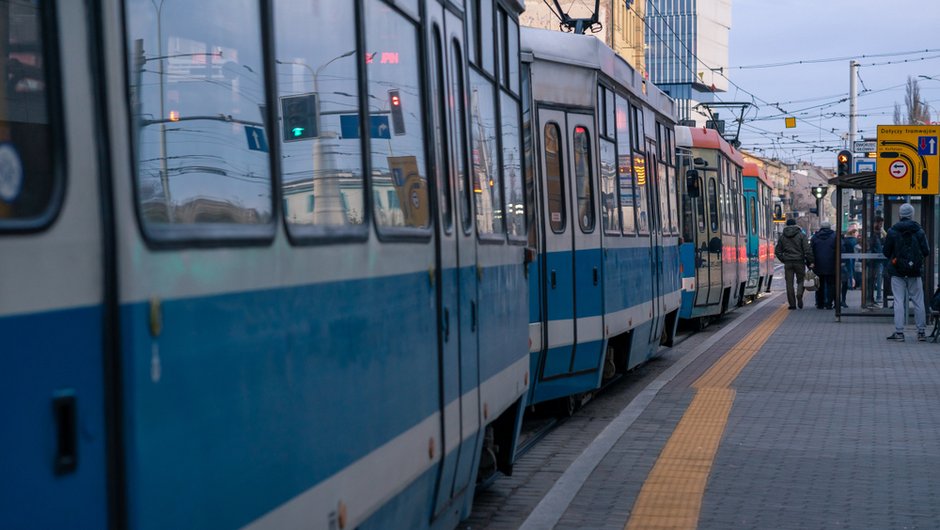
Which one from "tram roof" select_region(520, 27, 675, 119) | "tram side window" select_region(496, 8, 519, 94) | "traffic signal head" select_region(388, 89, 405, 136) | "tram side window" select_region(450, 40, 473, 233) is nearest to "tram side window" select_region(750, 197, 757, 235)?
"tram roof" select_region(520, 27, 675, 119)

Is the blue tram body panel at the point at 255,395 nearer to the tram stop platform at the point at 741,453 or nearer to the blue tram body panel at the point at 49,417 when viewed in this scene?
the blue tram body panel at the point at 49,417

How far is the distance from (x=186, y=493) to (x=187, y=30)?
0.99 m

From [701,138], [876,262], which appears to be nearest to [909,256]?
[876,262]

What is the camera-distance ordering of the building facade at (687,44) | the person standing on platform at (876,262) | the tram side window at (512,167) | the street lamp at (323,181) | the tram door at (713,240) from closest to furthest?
the street lamp at (323,181), the tram side window at (512,167), the tram door at (713,240), the person standing on platform at (876,262), the building facade at (687,44)

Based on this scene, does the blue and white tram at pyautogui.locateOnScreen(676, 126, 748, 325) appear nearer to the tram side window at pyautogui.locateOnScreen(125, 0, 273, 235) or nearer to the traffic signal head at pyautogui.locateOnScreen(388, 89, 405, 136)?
the traffic signal head at pyautogui.locateOnScreen(388, 89, 405, 136)

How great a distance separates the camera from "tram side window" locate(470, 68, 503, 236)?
21.4 ft

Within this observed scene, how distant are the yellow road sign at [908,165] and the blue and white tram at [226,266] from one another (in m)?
17.2

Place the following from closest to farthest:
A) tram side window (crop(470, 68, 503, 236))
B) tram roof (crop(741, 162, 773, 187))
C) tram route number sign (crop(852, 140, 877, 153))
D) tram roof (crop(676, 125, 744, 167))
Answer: tram side window (crop(470, 68, 503, 236))
tram roof (crop(676, 125, 744, 167))
tram roof (crop(741, 162, 773, 187))
tram route number sign (crop(852, 140, 877, 153))

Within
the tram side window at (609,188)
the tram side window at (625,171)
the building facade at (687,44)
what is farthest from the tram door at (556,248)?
the building facade at (687,44)

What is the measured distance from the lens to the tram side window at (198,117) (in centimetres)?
275

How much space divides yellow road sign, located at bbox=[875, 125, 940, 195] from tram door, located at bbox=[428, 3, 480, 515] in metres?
16.7

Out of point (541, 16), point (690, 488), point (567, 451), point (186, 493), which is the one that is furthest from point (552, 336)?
point (541, 16)

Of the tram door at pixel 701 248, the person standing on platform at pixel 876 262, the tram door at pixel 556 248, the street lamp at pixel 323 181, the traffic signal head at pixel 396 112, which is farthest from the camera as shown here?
the person standing on platform at pixel 876 262

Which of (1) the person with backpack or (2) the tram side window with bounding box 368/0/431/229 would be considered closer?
(2) the tram side window with bounding box 368/0/431/229
